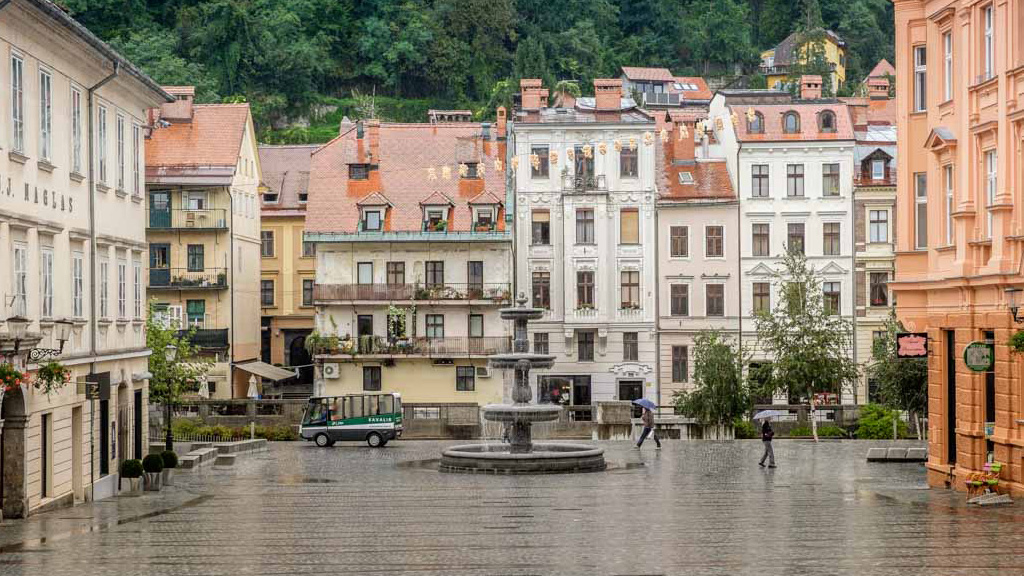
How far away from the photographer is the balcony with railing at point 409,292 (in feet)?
220

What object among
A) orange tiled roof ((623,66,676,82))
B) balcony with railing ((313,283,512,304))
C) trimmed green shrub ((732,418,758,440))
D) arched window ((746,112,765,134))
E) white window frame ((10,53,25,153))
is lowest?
trimmed green shrub ((732,418,758,440))

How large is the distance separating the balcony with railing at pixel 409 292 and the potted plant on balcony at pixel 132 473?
30.3 meters

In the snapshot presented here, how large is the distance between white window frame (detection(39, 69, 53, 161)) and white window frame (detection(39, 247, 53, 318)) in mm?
1910

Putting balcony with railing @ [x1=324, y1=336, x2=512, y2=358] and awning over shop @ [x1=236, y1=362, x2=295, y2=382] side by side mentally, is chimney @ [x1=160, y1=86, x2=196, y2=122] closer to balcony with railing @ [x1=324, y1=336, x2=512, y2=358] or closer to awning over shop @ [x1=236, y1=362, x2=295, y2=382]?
awning over shop @ [x1=236, y1=362, x2=295, y2=382]

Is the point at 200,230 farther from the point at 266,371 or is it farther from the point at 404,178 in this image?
the point at 404,178

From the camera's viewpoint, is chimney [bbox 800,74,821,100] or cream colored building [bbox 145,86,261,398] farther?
chimney [bbox 800,74,821,100]

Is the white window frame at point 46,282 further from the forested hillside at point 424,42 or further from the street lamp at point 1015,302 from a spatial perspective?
the forested hillside at point 424,42

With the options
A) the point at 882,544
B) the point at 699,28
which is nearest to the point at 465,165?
the point at 882,544

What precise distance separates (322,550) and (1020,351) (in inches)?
520

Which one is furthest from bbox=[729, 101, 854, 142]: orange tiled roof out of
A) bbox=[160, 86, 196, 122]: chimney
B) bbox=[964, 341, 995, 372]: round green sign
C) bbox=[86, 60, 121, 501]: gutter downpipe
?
bbox=[86, 60, 121, 501]: gutter downpipe

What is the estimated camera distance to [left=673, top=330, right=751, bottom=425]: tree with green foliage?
189 feet

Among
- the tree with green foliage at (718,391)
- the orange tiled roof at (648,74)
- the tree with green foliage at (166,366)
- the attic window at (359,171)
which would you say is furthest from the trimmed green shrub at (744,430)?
the orange tiled roof at (648,74)

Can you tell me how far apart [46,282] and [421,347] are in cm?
3638

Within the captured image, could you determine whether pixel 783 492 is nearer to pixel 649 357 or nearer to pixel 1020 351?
pixel 1020 351
